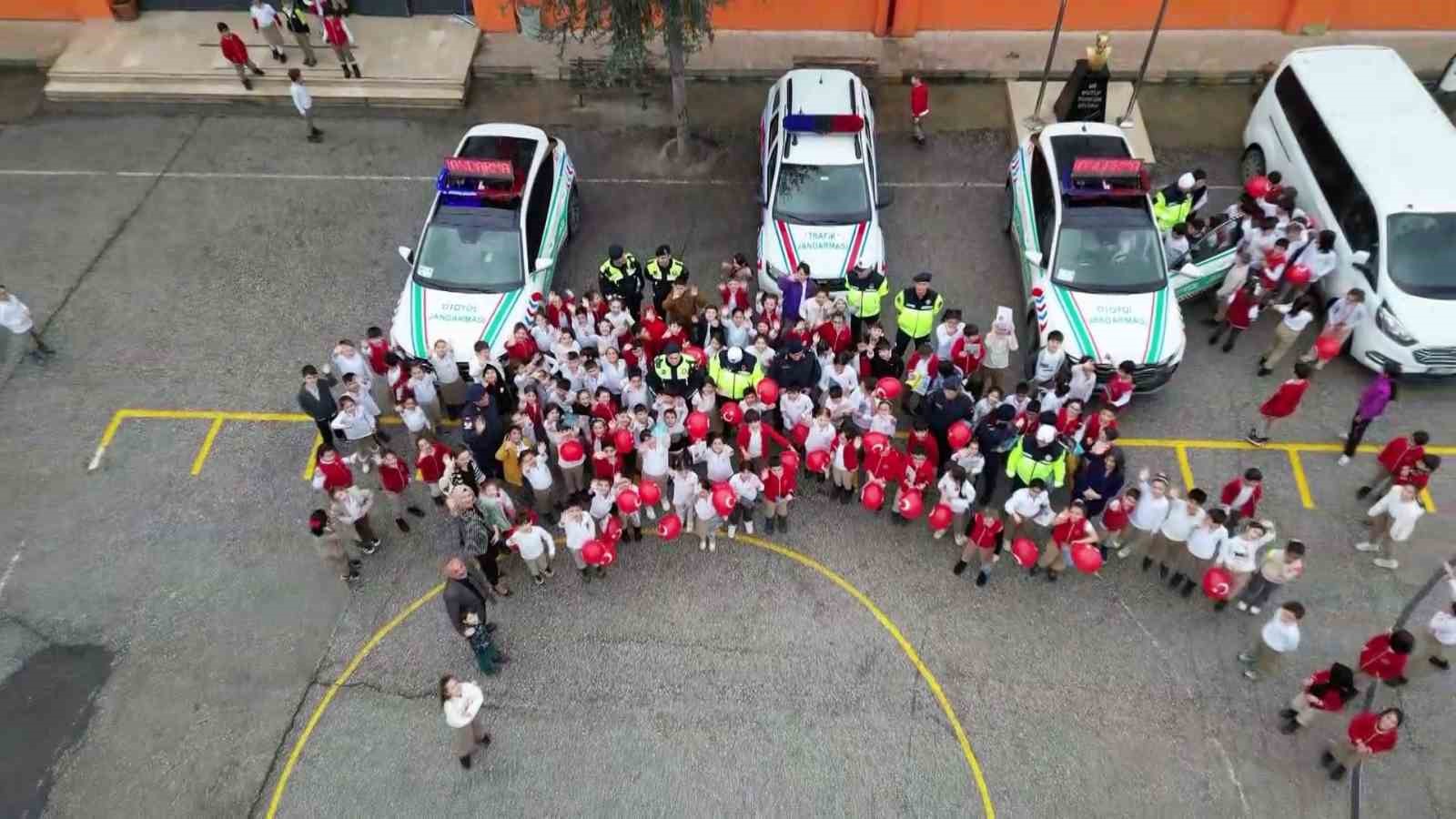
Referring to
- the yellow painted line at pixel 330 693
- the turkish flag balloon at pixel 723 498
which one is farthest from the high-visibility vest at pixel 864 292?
the yellow painted line at pixel 330 693

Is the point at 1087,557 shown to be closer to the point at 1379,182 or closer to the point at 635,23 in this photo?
the point at 1379,182

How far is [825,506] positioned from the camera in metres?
10.9

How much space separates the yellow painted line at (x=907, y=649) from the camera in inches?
346

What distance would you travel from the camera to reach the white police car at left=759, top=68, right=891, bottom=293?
482 inches

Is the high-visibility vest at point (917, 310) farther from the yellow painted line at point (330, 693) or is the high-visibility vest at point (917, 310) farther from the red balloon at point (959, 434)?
the yellow painted line at point (330, 693)

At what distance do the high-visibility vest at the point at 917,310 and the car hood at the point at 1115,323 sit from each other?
1384 millimetres

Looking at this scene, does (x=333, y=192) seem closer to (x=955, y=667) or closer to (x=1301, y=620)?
(x=955, y=667)

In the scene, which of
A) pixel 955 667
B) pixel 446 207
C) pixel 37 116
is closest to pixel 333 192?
pixel 446 207

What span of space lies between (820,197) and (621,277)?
2957 millimetres

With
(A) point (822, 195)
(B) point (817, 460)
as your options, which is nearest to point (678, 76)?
(A) point (822, 195)

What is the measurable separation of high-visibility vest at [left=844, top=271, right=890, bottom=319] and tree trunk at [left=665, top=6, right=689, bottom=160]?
4.54 metres

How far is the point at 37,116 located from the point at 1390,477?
20891 millimetres

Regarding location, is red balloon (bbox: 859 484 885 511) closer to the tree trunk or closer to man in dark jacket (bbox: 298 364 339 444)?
man in dark jacket (bbox: 298 364 339 444)

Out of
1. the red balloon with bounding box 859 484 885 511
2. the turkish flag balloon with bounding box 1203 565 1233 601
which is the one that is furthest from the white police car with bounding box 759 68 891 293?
the turkish flag balloon with bounding box 1203 565 1233 601
